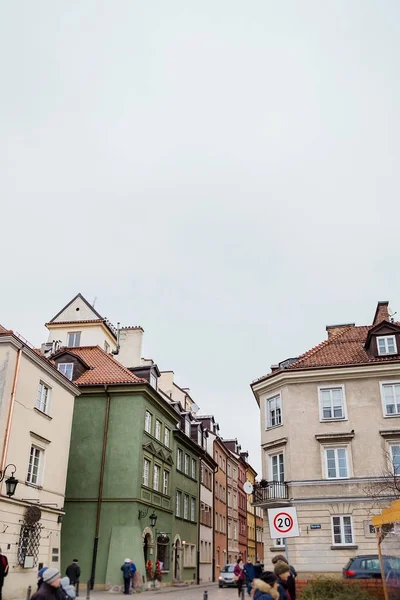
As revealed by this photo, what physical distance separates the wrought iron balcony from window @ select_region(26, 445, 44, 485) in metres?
11.3

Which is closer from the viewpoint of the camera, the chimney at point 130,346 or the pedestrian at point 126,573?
the pedestrian at point 126,573

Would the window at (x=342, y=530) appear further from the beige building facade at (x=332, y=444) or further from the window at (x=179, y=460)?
the window at (x=179, y=460)

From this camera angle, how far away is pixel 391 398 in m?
28.3

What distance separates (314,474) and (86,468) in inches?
471

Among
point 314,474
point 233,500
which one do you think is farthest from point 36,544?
point 233,500

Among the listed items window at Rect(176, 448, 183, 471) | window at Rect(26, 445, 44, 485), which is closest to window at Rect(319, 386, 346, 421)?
window at Rect(26, 445, 44, 485)

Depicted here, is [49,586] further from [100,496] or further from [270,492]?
[100,496]

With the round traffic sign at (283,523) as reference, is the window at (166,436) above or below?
above

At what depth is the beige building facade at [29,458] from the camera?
20688 millimetres

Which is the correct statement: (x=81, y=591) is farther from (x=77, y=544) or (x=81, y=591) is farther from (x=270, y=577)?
A: (x=270, y=577)

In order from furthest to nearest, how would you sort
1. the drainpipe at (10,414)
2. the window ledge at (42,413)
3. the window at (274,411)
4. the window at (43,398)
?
1. the window at (274,411)
2. the window at (43,398)
3. the window ledge at (42,413)
4. the drainpipe at (10,414)

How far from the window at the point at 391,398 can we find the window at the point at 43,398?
1616 cm

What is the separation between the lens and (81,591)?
2639cm

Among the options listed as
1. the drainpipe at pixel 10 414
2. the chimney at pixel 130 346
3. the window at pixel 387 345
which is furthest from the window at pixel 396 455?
the chimney at pixel 130 346
